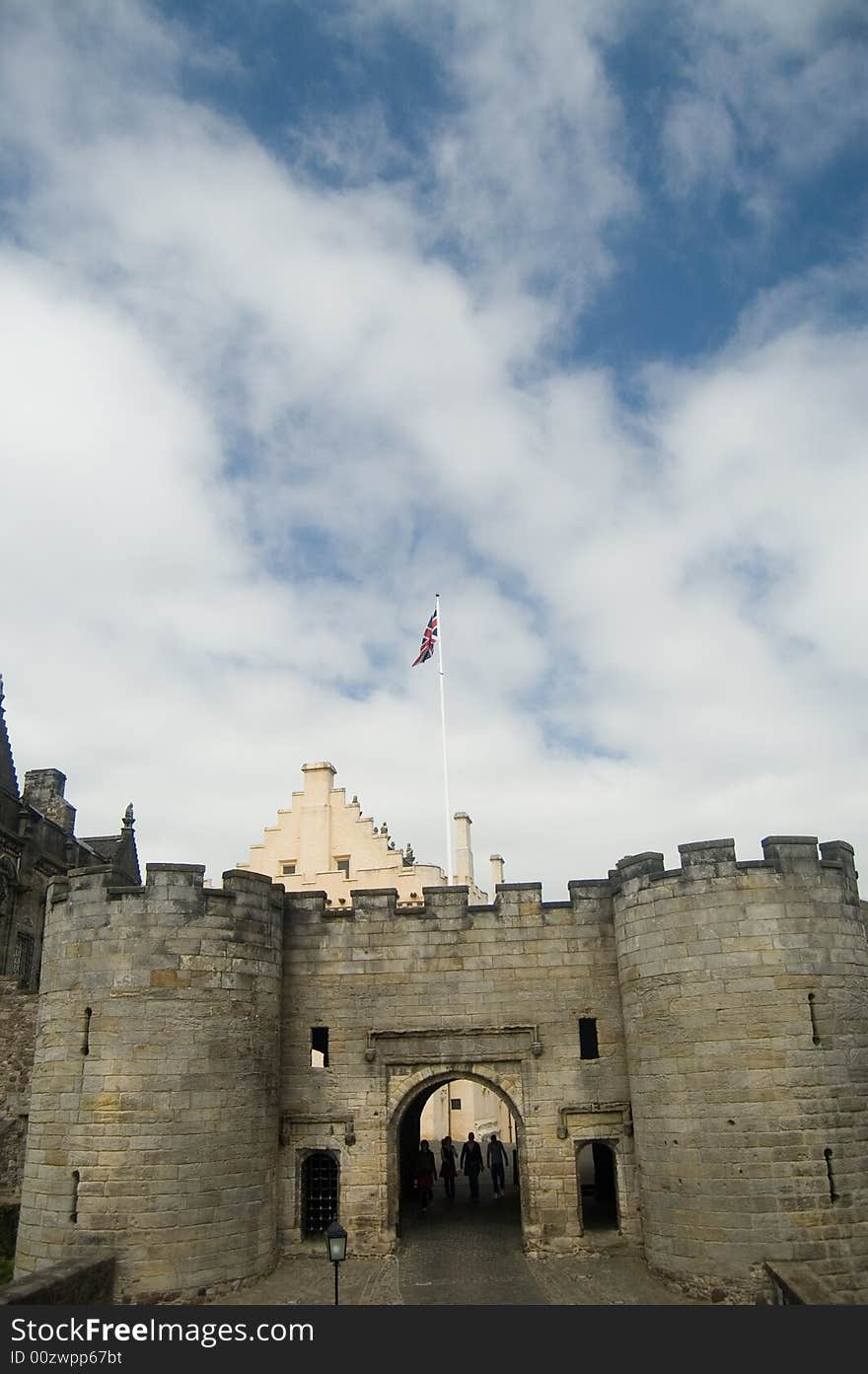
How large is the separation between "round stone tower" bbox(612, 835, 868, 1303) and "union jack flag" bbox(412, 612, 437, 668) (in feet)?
52.4

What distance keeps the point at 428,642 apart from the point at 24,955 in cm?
1686

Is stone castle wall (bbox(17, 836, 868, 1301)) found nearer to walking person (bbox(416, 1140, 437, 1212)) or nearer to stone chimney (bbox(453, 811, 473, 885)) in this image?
walking person (bbox(416, 1140, 437, 1212))

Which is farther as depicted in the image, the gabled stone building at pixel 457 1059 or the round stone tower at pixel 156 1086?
the round stone tower at pixel 156 1086

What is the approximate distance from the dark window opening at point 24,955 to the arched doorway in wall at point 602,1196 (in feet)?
61.4

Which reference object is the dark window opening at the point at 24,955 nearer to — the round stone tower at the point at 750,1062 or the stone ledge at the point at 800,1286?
the round stone tower at the point at 750,1062

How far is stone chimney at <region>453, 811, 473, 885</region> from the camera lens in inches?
1816

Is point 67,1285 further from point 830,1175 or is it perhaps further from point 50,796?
point 50,796

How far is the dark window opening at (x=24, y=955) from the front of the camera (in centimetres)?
3066

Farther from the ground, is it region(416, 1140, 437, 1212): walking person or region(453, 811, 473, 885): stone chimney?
region(453, 811, 473, 885): stone chimney

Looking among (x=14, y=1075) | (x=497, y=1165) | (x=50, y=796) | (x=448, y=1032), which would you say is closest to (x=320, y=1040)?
(x=448, y=1032)

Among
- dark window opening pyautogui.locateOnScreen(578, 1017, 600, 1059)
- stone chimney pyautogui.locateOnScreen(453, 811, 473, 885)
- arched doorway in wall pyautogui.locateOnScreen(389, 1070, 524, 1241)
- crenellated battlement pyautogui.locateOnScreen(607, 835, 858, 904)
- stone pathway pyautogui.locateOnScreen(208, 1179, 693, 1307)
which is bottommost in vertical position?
stone pathway pyautogui.locateOnScreen(208, 1179, 693, 1307)

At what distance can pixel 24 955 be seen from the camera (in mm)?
31219

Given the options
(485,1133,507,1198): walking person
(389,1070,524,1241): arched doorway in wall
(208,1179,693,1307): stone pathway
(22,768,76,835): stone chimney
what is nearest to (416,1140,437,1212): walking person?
(389,1070,524,1241): arched doorway in wall

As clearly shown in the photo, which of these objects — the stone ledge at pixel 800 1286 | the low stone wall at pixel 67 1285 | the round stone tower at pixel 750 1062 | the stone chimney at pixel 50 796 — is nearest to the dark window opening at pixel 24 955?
the stone chimney at pixel 50 796
